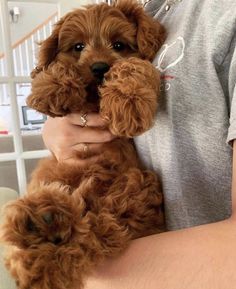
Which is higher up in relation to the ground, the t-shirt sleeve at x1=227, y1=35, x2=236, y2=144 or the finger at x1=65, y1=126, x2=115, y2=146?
the t-shirt sleeve at x1=227, y1=35, x2=236, y2=144

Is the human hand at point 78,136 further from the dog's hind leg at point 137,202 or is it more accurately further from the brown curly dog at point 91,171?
the dog's hind leg at point 137,202

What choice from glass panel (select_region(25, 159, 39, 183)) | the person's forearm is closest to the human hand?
the person's forearm

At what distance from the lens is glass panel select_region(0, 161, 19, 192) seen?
2.44 meters

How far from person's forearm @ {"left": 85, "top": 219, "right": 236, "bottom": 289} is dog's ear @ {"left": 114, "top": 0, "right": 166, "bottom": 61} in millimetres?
609

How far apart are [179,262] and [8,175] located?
6.33 feet

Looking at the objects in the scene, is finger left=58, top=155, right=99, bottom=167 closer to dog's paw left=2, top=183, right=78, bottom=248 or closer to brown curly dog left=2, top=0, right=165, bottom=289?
brown curly dog left=2, top=0, right=165, bottom=289

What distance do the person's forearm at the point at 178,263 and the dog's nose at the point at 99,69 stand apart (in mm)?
520

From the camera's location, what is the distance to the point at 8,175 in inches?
98.7

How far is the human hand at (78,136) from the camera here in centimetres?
113

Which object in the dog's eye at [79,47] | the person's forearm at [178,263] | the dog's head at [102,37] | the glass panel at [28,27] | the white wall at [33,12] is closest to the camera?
the person's forearm at [178,263]

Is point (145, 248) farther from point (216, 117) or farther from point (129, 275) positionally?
point (216, 117)

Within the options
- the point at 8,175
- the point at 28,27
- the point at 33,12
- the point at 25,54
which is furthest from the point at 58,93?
the point at 28,27

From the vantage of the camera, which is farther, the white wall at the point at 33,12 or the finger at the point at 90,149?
the white wall at the point at 33,12

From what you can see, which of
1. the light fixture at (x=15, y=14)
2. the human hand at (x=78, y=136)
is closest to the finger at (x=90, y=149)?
the human hand at (x=78, y=136)
